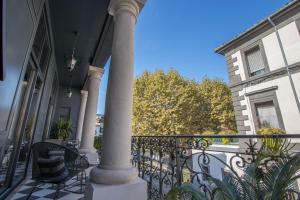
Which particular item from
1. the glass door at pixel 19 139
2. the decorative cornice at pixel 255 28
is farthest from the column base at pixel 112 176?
the decorative cornice at pixel 255 28

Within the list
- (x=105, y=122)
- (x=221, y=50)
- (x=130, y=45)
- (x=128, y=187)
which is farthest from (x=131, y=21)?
(x=221, y=50)

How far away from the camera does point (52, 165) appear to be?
207 cm

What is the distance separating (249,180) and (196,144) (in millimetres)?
696

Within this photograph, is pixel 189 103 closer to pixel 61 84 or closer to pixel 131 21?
pixel 61 84

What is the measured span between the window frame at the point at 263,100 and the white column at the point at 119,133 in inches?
259

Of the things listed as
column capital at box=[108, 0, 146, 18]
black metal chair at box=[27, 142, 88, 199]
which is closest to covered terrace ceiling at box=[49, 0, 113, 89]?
column capital at box=[108, 0, 146, 18]

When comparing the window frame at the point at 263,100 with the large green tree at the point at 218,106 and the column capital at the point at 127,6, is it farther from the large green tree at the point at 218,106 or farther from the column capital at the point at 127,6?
the large green tree at the point at 218,106

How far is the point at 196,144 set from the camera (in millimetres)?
1876

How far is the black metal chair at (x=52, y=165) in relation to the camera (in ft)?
6.78

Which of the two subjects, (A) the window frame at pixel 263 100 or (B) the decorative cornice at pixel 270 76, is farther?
(A) the window frame at pixel 263 100

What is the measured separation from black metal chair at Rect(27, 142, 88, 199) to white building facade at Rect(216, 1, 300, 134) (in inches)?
276

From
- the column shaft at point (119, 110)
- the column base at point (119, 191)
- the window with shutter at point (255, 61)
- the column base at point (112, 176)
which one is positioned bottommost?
the column base at point (119, 191)

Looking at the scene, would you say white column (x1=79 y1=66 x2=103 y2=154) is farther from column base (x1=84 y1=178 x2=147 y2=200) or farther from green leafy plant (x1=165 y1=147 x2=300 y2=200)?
green leafy plant (x1=165 y1=147 x2=300 y2=200)

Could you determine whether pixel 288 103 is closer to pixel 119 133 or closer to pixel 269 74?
pixel 269 74
